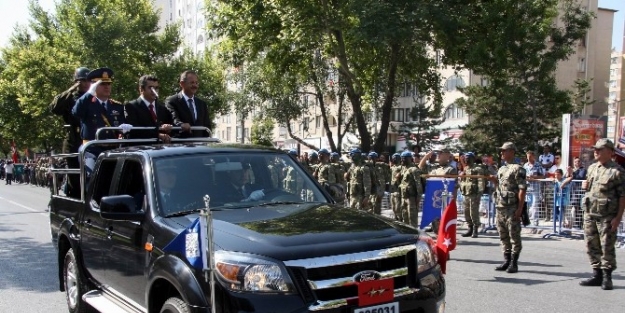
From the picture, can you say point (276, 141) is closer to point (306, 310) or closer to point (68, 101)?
point (68, 101)

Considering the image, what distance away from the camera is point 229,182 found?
5133 mm

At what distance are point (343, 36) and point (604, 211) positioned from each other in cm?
1956

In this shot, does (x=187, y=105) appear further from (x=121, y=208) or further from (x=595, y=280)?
(x=595, y=280)

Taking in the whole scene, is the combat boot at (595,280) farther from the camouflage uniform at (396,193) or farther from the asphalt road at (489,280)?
the camouflage uniform at (396,193)

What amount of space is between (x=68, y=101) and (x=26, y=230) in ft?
23.8

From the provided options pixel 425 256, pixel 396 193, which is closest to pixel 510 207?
pixel 425 256

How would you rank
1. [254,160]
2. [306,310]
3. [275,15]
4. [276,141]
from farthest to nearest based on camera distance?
[276,141] → [275,15] → [254,160] → [306,310]

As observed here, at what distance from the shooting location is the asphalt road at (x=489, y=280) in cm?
718

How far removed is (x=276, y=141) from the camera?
74.1 meters

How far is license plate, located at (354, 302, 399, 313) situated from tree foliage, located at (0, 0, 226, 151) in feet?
99.7

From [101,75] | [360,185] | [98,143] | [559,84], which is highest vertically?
[559,84]

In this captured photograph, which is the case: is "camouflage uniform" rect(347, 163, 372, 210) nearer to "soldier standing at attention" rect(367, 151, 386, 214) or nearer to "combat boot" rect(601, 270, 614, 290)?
"soldier standing at attention" rect(367, 151, 386, 214)

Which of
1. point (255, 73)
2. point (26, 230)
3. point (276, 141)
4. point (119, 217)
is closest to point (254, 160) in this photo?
point (119, 217)

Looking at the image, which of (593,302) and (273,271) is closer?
(273,271)
